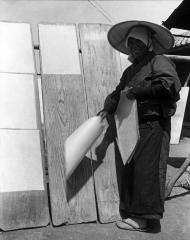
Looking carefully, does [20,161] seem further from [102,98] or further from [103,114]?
[102,98]

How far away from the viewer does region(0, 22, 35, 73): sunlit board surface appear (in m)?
3.80

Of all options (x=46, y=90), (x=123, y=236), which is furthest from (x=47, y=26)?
(x=123, y=236)

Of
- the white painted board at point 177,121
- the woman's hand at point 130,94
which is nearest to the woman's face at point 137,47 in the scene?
the woman's hand at point 130,94

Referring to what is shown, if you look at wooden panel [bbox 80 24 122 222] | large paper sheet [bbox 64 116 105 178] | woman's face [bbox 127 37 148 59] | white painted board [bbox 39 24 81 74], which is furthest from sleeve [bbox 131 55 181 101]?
white painted board [bbox 39 24 81 74]

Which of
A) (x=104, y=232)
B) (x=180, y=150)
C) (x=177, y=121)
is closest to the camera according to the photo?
(x=104, y=232)

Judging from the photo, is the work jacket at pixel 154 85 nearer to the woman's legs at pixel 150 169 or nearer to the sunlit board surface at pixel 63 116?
the woman's legs at pixel 150 169

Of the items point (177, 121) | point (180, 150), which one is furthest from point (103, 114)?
point (180, 150)

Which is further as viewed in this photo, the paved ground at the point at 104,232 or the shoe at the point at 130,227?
the shoe at the point at 130,227

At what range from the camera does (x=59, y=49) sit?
3963 millimetres

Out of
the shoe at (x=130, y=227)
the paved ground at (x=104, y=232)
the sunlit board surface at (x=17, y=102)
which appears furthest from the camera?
the sunlit board surface at (x=17, y=102)

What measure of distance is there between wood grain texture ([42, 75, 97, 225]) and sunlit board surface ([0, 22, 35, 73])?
0.24 m

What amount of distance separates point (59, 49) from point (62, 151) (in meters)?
1.02

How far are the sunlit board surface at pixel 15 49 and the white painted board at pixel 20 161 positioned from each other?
64 centimetres

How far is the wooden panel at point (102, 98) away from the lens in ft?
12.0
